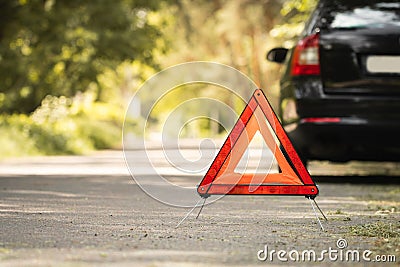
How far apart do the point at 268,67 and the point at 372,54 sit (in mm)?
32003

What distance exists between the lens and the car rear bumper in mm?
10375

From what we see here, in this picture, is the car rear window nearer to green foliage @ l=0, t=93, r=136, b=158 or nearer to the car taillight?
the car taillight

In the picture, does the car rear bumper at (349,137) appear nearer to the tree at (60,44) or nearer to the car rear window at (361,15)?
the car rear window at (361,15)

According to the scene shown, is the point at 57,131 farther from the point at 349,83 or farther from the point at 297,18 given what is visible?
the point at 349,83

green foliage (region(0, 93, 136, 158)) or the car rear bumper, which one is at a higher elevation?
the car rear bumper

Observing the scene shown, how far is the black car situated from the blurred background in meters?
7.52

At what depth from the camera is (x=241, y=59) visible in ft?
139

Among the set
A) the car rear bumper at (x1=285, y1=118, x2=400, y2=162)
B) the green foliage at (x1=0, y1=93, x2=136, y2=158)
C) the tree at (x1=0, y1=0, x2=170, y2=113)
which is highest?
the car rear bumper at (x1=285, y1=118, x2=400, y2=162)

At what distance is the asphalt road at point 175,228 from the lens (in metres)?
5.27

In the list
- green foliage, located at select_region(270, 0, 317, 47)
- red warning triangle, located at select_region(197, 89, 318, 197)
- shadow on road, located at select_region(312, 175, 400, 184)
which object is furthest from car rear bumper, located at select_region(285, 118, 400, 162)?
green foliage, located at select_region(270, 0, 317, 47)

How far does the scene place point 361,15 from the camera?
10.7 metres

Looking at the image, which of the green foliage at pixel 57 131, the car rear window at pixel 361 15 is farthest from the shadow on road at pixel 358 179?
the green foliage at pixel 57 131

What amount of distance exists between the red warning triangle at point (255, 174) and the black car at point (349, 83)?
11.9 feet

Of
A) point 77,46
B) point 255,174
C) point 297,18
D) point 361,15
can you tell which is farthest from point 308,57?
point 77,46
